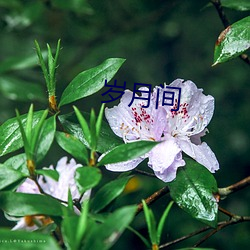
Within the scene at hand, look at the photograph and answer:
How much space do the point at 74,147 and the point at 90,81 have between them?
20cm

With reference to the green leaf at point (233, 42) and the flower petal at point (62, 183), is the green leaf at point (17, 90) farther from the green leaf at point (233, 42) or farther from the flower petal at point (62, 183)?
the green leaf at point (233, 42)

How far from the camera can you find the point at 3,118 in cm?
258

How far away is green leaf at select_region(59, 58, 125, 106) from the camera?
1186 mm

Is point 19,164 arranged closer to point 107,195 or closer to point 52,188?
point 107,195

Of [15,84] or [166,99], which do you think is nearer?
[166,99]

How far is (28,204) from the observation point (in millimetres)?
980

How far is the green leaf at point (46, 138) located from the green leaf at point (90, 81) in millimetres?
125

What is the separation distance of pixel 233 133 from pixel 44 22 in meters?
0.92

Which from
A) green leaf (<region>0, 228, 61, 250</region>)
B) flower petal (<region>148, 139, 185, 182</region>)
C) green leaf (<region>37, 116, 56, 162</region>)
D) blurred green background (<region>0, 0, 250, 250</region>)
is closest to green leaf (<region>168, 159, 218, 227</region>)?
flower petal (<region>148, 139, 185, 182</region>)

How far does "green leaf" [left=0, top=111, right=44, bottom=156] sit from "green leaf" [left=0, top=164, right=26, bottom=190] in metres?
0.13

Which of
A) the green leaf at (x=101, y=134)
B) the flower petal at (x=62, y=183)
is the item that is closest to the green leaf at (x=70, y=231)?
the green leaf at (x=101, y=134)

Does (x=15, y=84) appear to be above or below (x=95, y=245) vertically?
below

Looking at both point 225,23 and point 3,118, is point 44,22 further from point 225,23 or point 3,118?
point 225,23

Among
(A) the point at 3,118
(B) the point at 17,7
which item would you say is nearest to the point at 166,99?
(B) the point at 17,7
